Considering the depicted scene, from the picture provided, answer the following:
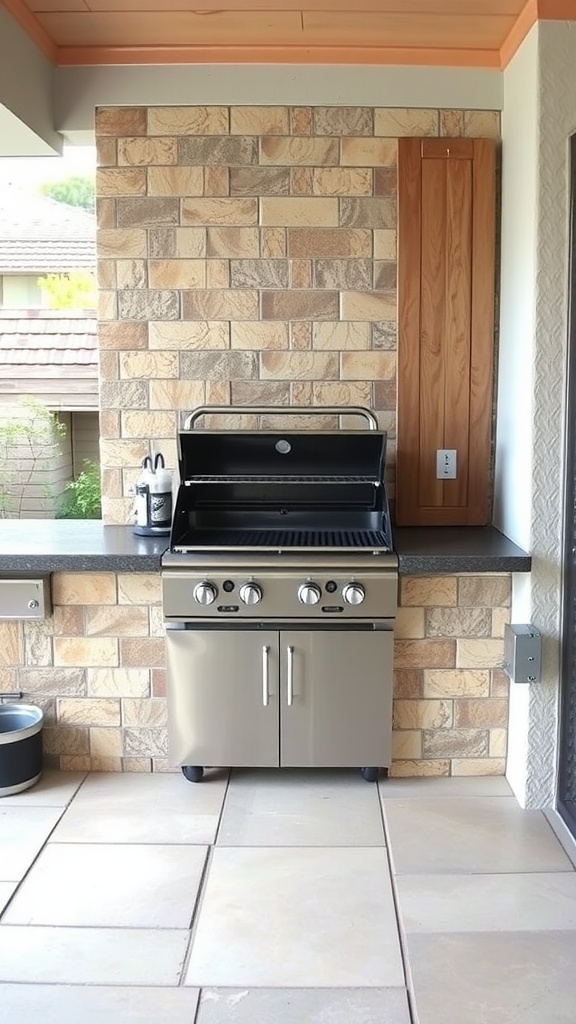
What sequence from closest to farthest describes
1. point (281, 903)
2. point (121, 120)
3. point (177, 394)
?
point (281, 903) → point (121, 120) → point (177, 394)

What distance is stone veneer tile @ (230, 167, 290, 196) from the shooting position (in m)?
2.89

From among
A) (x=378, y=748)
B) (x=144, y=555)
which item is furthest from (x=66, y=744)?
(x=378, y=748)

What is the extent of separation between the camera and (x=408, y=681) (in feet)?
9.17

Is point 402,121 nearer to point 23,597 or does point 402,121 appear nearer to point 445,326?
point 445,326

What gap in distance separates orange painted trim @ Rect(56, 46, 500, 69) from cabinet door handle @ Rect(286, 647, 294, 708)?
1828mm

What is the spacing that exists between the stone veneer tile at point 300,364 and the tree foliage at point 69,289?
1.92m

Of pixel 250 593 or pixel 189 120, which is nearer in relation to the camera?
pixel 250 593

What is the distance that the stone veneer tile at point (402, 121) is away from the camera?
9.41 feet

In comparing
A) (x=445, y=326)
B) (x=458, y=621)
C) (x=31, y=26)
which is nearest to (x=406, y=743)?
(x=458, y=621)

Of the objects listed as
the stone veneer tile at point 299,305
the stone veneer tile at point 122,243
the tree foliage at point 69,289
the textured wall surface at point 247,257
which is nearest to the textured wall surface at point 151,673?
the textured wall surface at point 247,257

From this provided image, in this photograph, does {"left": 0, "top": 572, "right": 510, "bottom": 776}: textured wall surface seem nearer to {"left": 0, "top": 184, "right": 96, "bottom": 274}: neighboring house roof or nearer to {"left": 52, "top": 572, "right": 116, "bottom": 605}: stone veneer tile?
{"left": 52, "top": 572, "right": 116, "bottom": 605}: stone veneer tile

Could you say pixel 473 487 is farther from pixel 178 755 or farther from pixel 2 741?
pixel 2 741

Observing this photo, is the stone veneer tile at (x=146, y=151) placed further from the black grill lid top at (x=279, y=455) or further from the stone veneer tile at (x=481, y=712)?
the stone veneer tile at (x=481, y=712)

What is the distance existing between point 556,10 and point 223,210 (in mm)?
1111
